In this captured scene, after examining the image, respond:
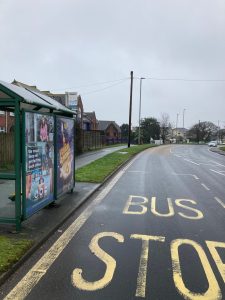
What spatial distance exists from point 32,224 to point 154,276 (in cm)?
299

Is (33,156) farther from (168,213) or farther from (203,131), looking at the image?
(203,131)

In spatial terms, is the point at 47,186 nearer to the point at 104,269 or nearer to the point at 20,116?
the point at 20,116

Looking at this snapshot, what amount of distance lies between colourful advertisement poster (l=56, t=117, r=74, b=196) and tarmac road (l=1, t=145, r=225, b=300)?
0.87m

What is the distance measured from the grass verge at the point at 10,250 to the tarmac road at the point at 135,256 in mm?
304

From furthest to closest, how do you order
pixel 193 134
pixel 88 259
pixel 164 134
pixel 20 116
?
pixel 193 134
pixel 164 134
pixel 20 116
pixel 88 259

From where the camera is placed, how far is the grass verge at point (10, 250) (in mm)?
5119

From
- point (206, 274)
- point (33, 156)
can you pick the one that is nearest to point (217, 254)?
point (206, 274)

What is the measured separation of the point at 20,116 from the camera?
21.7 ft

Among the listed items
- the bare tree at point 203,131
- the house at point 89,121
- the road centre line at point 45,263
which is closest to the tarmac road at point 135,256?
the road centre line at point 45,263

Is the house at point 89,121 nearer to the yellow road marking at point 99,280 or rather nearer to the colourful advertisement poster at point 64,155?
the colourful advertisement poster at point 64,155

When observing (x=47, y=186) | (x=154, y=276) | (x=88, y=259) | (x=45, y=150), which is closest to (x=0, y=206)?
(x=47, y=186)

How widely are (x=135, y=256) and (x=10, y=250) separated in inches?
71.9

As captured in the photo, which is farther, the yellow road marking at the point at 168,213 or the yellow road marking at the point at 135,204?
the yellow road marking at the point at 135,204

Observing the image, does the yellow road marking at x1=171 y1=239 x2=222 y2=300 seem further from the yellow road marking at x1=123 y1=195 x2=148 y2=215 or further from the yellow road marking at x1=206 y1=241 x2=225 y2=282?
the yellow road marking at x1=123 y1=195 x2=148 y2=215
